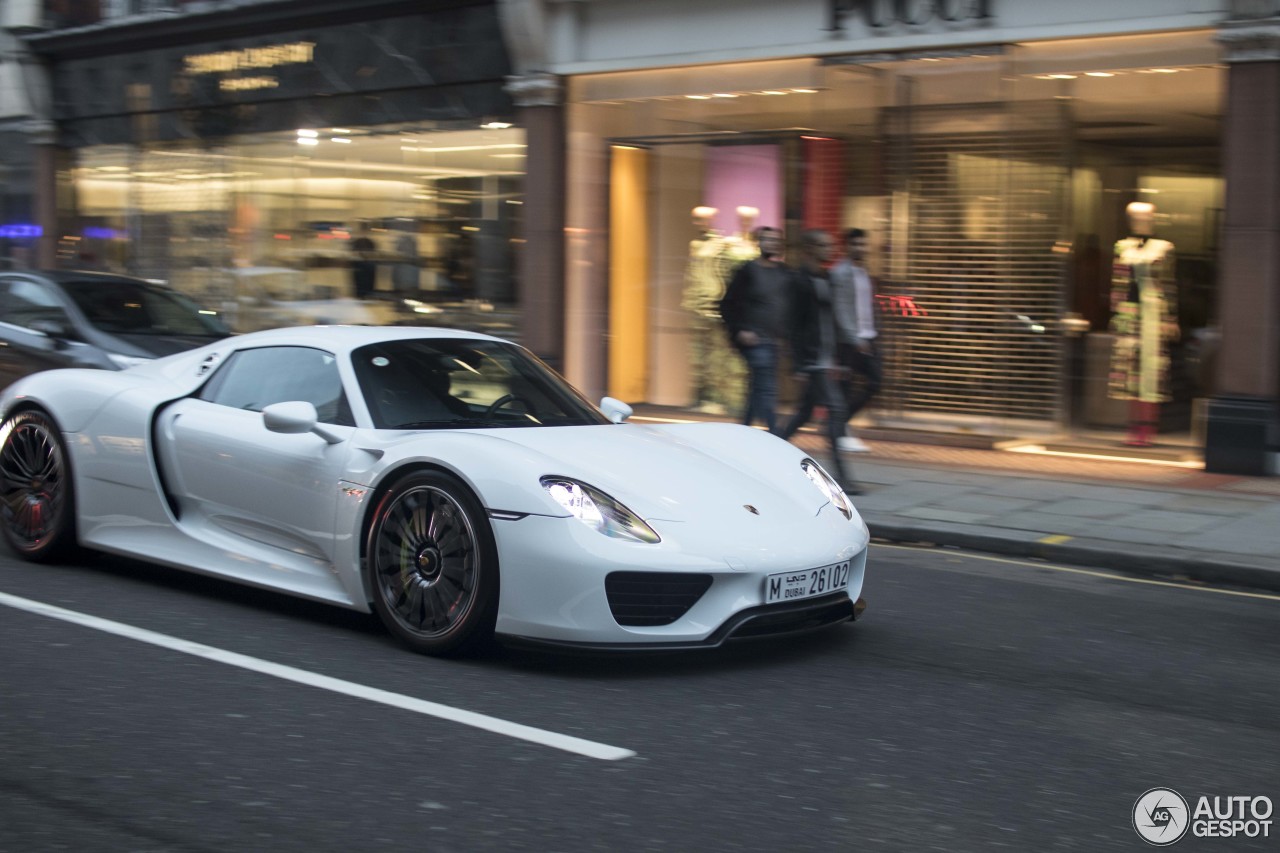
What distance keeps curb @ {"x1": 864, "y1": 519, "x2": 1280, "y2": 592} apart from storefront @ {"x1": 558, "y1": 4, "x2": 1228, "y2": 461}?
4072mm

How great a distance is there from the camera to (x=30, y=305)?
11.9 metres

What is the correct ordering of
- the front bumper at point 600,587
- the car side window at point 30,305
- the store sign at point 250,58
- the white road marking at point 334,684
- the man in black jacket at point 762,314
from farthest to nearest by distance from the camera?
the store sign at point 250,58, the car side window at point 30,305, the man in black jacket at point 762,314, the front bumper at point 600,587, the white road marking at point 334,684

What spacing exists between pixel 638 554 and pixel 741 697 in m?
0.60

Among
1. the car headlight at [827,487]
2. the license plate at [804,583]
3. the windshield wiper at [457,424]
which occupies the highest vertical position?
the windshield wiper at [457,424]

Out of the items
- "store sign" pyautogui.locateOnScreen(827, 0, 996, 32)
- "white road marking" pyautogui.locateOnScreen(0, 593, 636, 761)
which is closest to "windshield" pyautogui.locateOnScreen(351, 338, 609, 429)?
"white road marking" pyautogui.locateOnScreen(0, 593, 636, 761)

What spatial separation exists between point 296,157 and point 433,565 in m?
14.8

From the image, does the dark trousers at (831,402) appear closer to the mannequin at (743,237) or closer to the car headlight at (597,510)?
the mannequin at (743,237)

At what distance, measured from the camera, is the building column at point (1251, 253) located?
36.7 feet

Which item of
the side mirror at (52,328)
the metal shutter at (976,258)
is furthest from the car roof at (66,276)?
the metal shutter at (976,258)

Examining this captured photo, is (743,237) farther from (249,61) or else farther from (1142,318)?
(249,61)

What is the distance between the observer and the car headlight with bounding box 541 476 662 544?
5156 mm

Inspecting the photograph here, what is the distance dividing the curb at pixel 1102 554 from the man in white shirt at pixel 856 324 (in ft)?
9.82

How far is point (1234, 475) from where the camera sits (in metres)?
11.4

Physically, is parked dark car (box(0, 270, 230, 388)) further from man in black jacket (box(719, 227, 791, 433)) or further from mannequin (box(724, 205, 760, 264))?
mannequin (box(724, 205, 760, 264))
